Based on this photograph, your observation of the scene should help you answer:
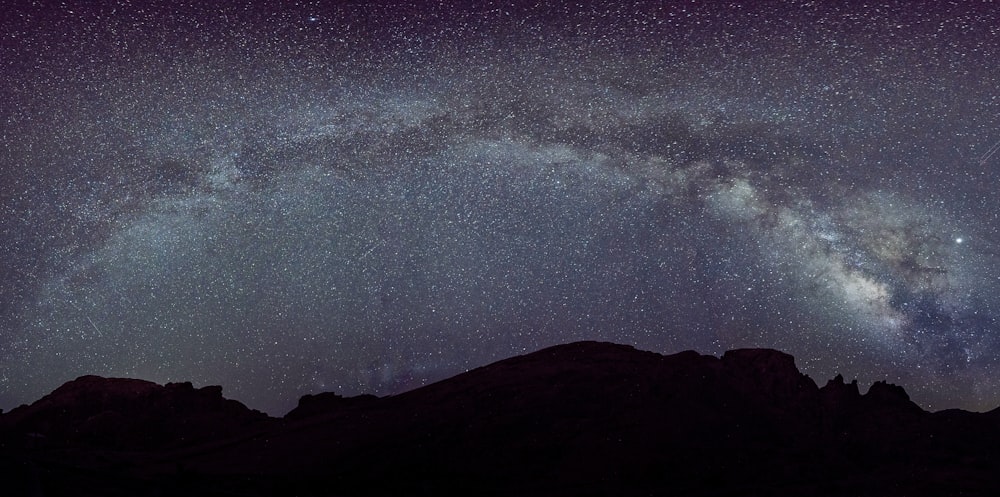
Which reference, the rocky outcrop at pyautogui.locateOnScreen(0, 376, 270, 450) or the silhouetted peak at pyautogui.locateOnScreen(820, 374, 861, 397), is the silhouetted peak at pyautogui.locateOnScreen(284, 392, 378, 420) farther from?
the silhouetted peak at pyautogui.locateOnScreen(820, 374, 861, 397)

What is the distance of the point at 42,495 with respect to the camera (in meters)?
22.4

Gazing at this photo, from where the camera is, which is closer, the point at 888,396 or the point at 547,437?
the point at 547,437

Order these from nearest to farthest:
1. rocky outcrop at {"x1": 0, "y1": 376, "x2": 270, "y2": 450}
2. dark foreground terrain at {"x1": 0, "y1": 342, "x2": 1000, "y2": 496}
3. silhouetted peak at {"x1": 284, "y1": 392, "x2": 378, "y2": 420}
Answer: dark foreground terrain at {"x1": 0, "y1": 342, "x2": 1000, "y2": 496} < rocky outcrop at {"x1": 0, "y1": 376, "x2": 270, "y2": 450} < silhouetted peak at {"x1": 284, "y1": 392, "x2": 378, "y2": 420}

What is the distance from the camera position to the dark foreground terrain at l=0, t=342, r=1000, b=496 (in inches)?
1515

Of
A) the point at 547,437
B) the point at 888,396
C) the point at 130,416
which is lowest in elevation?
the point at 547,437

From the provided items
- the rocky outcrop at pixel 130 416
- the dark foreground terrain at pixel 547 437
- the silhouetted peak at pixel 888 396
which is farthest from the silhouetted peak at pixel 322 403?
the silhouetted peak at pixel 888 396

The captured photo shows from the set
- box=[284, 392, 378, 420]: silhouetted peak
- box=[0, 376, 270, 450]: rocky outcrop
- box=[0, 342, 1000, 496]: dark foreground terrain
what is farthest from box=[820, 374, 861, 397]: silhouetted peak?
box=[0, 376, 270, 450]: rocky outcrop

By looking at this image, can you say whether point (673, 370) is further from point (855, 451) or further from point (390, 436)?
point (390, 436)

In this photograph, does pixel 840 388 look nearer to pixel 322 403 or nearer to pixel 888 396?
pixel 888 396

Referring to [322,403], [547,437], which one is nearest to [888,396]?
[547,437]

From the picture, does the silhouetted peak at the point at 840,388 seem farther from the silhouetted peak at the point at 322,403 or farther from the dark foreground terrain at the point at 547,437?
the silhouetted peak at the point at 322,403

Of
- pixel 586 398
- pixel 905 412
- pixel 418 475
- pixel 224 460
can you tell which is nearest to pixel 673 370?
pixel 586 398

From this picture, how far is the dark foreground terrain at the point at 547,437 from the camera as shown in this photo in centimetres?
3847

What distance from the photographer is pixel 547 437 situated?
46.7 metres
